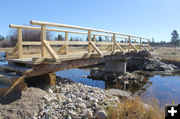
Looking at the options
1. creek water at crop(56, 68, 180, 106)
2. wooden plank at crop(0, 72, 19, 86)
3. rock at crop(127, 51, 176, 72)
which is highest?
wooden plank at crop(0, 72, 19, 86)

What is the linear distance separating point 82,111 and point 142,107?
1.63 meters

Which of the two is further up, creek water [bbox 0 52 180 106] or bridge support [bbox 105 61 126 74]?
bridge support [bbox 105 61 126 74]

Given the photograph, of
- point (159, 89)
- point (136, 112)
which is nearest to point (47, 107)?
point (136, 112)

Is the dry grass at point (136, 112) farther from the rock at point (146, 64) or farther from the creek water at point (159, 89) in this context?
the rock at point (146, 64)

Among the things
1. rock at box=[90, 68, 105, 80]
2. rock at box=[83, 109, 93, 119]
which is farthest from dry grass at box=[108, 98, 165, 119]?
rock at box=[90, 68, 105, 80]

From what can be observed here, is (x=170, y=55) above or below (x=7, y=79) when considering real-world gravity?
above

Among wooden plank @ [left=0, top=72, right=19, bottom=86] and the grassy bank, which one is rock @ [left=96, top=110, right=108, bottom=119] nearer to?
wooden plank @ [left=0, top=72, right=19, bottom=86]

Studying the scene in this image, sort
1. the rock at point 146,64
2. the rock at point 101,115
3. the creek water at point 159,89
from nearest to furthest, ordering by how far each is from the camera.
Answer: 1. the rock at point 101,115
2. the creek water at point 159,89
3. the rock at point 146,64

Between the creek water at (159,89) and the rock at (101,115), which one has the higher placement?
the rock at (101,115)

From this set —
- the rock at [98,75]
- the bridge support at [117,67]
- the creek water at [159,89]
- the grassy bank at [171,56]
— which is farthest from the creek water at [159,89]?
the grassy bank at [171,56]

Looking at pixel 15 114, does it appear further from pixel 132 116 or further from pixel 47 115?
pixel 132 116

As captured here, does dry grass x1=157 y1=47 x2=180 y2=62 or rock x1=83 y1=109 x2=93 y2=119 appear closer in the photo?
rock x1=83 y1=109 x2=93 y2=119

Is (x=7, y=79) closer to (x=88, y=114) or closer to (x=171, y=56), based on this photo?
(x=88, y=114)

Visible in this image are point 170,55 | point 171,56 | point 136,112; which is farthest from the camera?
point 170,55
